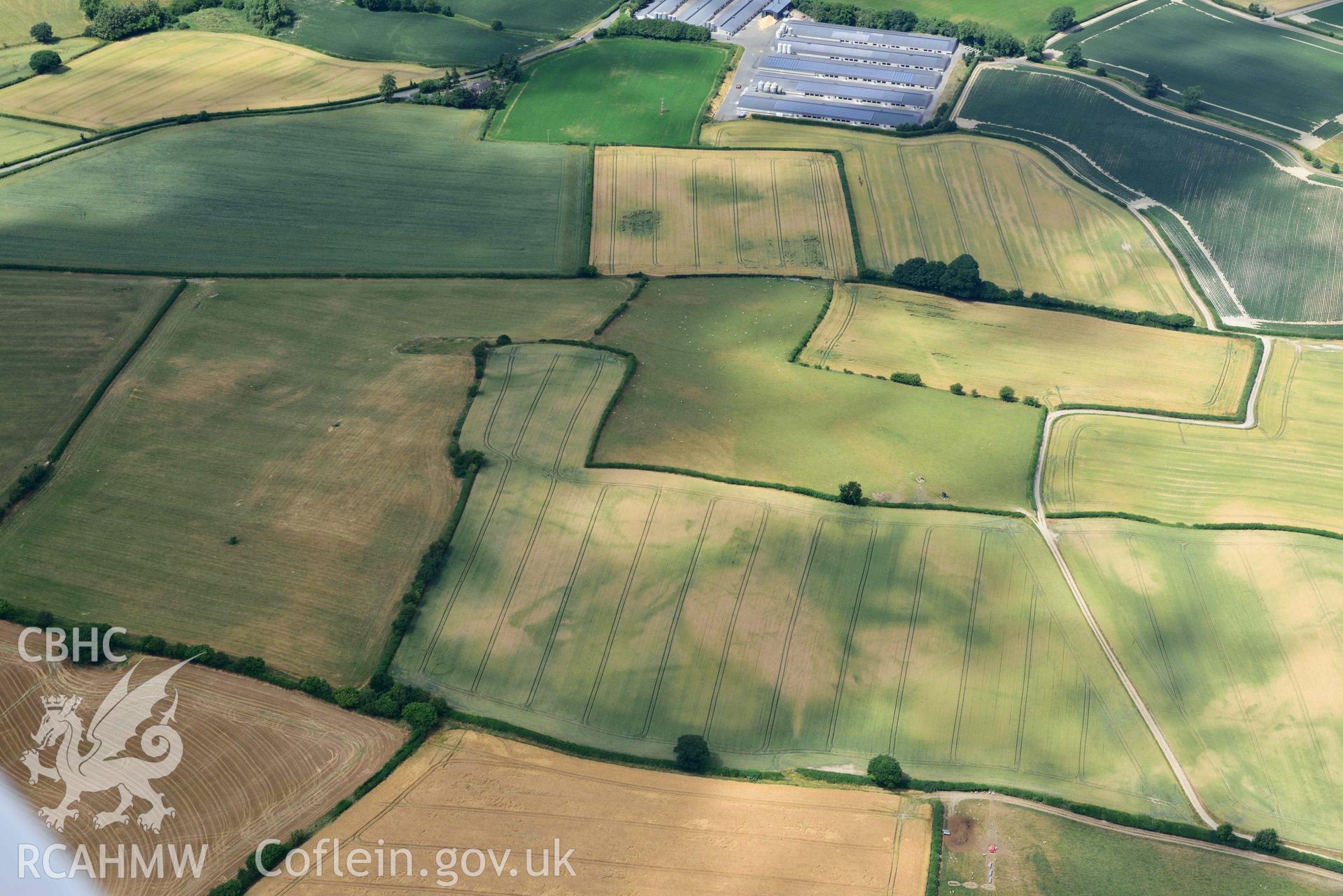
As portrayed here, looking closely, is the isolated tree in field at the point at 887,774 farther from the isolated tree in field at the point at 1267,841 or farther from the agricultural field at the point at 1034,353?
the agricultural field at the point at 1034,353

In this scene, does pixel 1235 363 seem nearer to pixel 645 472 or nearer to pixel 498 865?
pixel 645 472

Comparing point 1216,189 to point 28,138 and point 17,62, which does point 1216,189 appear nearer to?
point 28,138

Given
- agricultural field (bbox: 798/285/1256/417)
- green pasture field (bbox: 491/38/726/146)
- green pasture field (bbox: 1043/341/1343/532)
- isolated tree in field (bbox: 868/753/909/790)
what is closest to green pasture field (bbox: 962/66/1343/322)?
agricultural field (bbox: 798/285/1256/417)

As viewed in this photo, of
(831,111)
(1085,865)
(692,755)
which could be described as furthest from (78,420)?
(831,111)

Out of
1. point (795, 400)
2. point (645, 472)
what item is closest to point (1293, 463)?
point (795, 400)

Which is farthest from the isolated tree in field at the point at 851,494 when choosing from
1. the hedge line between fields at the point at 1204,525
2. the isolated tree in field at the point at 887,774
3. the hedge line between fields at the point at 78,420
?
the hedge line between fields at the point at 78,420

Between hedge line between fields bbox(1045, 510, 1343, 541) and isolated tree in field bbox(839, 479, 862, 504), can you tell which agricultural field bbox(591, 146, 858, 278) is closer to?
isolated tree in field bbox(839, 479, 862, 504)

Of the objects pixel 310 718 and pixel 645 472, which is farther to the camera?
pixel 645 472
